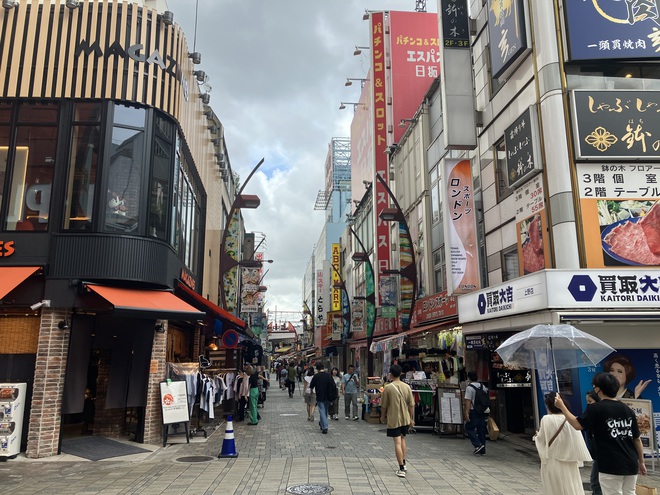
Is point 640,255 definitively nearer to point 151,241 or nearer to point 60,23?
point 151,241

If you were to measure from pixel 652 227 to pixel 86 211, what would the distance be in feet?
40.9

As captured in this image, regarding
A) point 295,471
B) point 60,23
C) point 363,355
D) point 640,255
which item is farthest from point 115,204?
point 363,355

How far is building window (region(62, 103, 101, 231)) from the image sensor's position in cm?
1216

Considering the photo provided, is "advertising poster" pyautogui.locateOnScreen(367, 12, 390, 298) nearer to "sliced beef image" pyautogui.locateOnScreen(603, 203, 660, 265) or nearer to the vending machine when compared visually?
"sliced beef image" pyautogui.locateOnScreen(603, 203, 660, 265)

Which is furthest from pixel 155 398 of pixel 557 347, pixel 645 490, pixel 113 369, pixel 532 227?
pixel 645 490

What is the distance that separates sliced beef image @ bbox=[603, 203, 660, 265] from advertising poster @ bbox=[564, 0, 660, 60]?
13.0 ft

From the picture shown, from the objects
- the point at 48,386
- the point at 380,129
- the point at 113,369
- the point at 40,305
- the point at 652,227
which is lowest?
the point at 48,386

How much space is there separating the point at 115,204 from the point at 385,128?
65.1ft

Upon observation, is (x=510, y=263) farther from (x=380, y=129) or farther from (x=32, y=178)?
(x=380, y=129)

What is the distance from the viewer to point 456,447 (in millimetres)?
12617

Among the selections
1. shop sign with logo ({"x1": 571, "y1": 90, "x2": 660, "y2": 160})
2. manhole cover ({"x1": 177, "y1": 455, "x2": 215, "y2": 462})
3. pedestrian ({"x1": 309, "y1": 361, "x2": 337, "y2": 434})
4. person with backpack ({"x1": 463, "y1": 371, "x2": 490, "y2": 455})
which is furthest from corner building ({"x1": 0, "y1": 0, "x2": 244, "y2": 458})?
shop sign with logo ({"x1": 571, "y1": 90, "x2": 660, "y2": 160})

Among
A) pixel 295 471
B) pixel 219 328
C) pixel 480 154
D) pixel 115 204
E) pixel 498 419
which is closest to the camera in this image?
pixel 295 471

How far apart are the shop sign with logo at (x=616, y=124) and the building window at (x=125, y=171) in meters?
9.97

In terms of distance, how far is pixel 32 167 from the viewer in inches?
493
